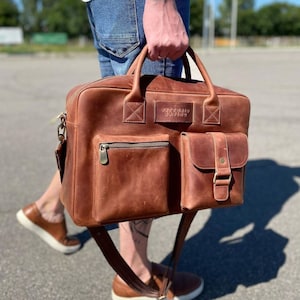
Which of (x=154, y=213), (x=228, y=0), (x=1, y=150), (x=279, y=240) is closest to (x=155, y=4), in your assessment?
(x=154, y=213)

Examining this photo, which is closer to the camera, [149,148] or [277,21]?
[149,148]

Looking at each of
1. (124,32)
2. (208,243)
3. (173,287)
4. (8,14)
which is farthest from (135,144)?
(8,14)

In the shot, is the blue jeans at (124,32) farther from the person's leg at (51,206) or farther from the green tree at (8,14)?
the green tree at (8,14)

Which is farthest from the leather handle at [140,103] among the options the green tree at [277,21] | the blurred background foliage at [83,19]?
the green tree at [277,21]

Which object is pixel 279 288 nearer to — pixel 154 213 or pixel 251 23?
pixel 154 213

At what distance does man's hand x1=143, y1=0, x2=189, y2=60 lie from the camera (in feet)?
4.93

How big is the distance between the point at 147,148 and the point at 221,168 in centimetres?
28

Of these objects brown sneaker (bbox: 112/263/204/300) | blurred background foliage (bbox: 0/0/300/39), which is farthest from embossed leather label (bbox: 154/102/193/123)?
blurred background foliage (bbox: 0/0/300/39)

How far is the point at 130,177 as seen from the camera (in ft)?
4.71

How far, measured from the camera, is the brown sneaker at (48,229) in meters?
2.37

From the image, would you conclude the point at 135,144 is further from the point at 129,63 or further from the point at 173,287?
the point at 173,287

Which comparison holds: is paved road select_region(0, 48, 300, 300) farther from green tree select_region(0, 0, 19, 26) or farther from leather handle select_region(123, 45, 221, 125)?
green tree select_region(0, 0, 19, 26)

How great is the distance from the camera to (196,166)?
1.52 m

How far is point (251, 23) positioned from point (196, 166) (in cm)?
7959
